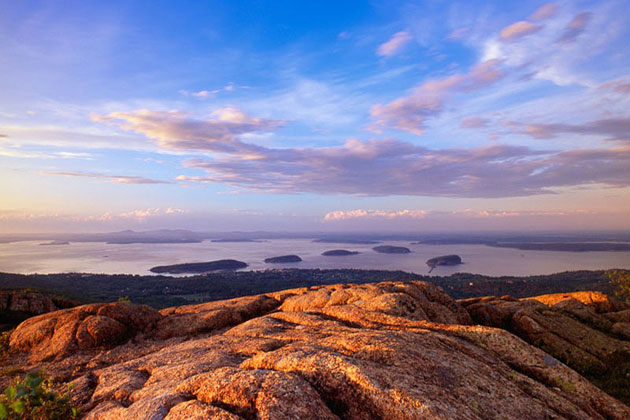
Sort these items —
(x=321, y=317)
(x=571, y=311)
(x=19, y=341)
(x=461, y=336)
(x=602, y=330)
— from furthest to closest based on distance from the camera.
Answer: (x=571, y=311) < (x=602, y=330) < (x=19, y=341) < (x=321, y=317) < (x=461, y=336)

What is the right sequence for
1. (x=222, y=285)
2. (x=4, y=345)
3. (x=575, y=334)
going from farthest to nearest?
1. (x=222, y=285)
2. (x=575, y=334)
3. (x=4, y=345)

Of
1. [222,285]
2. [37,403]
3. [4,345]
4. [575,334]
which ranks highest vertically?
[37,403]

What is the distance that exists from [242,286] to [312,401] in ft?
490

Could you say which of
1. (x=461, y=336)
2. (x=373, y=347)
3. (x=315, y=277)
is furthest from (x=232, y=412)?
(x=315, y=277)

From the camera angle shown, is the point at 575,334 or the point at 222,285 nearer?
the point at 575,334

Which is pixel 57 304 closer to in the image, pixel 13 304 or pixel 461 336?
pixel 13 304

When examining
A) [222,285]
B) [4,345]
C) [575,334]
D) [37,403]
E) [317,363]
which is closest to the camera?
[317,363]

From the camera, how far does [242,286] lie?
148 m

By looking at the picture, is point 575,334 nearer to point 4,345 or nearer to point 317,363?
point 317,363

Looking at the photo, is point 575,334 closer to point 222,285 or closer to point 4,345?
point 4,345

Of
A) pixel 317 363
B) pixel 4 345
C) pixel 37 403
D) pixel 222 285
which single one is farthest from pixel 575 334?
pixel 222 285

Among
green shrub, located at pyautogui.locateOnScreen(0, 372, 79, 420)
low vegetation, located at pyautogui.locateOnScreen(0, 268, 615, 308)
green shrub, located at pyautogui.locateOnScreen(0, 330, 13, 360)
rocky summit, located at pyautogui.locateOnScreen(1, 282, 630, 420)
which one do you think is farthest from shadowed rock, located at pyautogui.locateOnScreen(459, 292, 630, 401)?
A: low vegetation, located at pyautogui.locateOnScreen(0, 268, 615, 308)

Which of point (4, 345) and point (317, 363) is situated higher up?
point (317, 363)

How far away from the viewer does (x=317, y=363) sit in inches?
296
